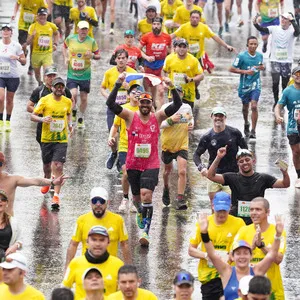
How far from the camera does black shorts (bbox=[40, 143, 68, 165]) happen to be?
18.8 meters

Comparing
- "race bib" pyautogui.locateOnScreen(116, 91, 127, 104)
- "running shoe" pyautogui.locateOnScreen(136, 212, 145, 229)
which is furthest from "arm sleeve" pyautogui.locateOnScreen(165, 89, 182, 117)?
"race bib" pyautogui.locateOnScreen(116, 91, 127, 104)

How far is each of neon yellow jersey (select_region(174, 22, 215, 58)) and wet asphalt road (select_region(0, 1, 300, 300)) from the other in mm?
1064

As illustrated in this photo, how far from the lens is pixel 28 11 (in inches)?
1081

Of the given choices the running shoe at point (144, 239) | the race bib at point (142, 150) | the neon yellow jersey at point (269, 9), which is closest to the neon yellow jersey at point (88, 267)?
the running shoe at point (144, 239)

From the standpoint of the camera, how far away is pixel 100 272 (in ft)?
38.3

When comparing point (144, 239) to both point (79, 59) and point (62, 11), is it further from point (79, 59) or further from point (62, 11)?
point (62, 11)

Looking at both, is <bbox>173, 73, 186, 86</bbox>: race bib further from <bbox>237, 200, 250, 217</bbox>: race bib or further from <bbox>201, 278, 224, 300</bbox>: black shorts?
<bbox>201, 278, 224, 300</bbox>: black shorts

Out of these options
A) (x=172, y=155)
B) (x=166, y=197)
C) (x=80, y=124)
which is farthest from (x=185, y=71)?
(x=166, y=197)

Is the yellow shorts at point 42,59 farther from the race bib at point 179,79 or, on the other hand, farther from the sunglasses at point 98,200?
the sunglasses at point 98,200

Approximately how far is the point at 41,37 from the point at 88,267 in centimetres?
1318

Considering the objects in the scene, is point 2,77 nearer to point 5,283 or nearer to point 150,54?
point 150,54

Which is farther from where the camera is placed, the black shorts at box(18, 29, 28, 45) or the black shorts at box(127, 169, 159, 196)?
the black shorts at box(18, 29, 28, 45)

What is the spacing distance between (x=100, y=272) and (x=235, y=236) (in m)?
2.22

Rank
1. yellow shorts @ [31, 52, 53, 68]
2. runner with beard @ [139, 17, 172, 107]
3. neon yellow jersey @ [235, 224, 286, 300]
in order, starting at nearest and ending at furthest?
1. neon yellow jersey @ [235, 224, 286, 300]
2. runner with beard @ [139, 17, 172, 107]
3. yellow shorts @ [31, 52, 53, 68]
